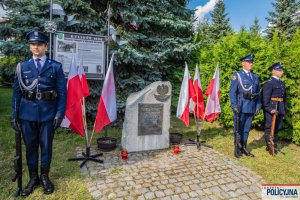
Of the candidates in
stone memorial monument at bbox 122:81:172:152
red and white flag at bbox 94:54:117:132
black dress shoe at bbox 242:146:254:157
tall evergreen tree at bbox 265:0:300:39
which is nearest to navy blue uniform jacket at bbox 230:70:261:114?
black dress shoe at bbox 242:146:254:157

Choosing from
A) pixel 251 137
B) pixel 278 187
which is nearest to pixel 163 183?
pixel 278 187

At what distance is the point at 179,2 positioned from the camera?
8.34m

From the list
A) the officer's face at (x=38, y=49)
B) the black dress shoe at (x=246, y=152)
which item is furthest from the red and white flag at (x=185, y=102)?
the officer's face at (x=38, y=49)

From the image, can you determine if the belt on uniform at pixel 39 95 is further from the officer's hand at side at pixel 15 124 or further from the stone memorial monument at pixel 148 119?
the stone memorial monument at pixel 148 119

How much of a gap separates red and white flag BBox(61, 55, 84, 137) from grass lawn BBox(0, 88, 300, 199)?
756 millimetres

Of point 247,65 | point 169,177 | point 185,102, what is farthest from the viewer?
point 185,102

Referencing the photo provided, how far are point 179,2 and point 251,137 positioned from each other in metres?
5.17

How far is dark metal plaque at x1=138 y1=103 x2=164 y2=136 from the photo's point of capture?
514 cm

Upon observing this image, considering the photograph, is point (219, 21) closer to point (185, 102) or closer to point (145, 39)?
point (145, 39)

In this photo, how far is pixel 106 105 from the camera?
477 cm

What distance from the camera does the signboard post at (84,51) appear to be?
17.7ft

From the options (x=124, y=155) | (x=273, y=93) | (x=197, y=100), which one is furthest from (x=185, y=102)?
(x=273, y=93)

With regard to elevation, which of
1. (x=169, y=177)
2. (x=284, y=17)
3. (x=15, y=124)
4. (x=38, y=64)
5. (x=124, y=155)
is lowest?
(x=169, y=177)

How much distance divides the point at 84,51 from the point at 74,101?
5.69 feet
